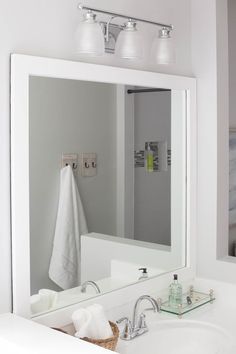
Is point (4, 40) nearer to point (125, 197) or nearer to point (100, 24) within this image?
point (100, 24)

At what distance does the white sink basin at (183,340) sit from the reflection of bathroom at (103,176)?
27 centimetres

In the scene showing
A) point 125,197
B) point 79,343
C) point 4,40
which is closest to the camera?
point 79,343

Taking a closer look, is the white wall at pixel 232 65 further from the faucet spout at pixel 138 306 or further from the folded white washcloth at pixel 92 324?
the folded white washcloth at pixel 92 324

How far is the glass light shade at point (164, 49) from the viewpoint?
225 centimetres

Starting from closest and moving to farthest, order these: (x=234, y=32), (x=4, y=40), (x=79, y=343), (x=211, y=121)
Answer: (x=79, y=343), (x=4, y=40), (x=211, y=121), (x=234, y=32)

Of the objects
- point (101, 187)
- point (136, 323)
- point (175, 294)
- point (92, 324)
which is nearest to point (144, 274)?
point (175, 294)

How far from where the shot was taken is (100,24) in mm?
2070

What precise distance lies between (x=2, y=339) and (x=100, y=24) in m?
1.23

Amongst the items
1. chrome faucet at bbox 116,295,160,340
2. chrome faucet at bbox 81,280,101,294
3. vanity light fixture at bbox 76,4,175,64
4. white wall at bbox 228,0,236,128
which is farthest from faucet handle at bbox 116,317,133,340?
white wall at bbox 228,0,236,128

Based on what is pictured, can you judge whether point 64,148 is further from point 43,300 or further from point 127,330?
point 127,330

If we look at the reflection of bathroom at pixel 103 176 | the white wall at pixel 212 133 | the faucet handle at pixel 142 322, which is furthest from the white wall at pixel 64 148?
the white wall at pixel 212 133

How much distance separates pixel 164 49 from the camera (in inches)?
88.6

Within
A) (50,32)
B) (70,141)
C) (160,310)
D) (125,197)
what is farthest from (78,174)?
(160,310)

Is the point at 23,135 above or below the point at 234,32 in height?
below
